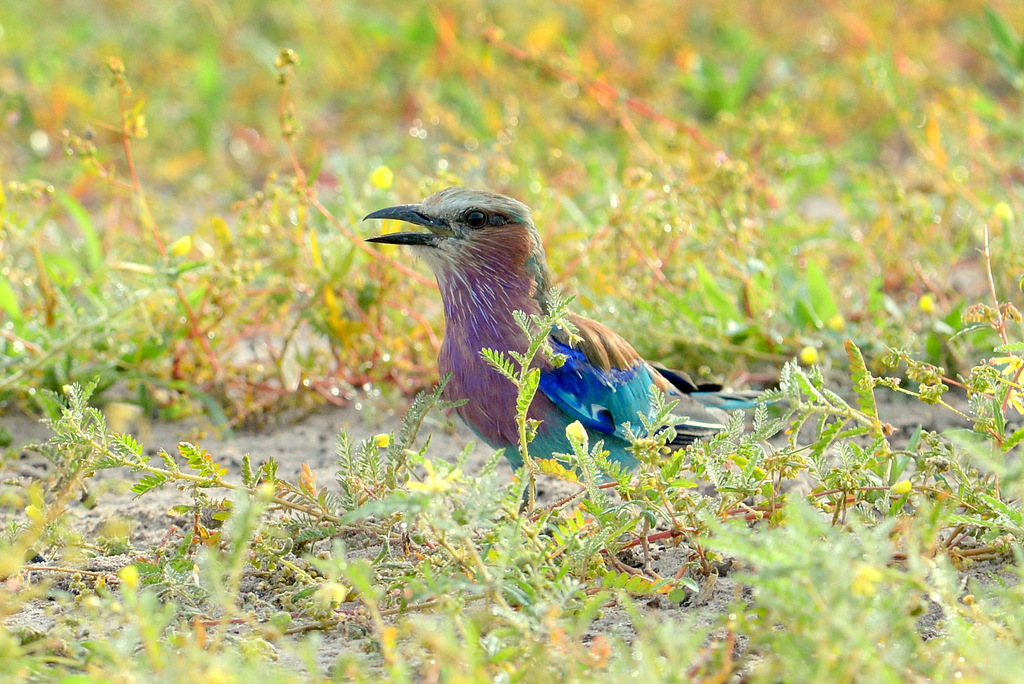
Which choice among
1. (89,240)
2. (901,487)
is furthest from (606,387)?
(89,240)

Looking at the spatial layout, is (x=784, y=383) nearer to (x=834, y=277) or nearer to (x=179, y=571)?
(x=179, y=571)

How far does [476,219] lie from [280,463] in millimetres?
1073

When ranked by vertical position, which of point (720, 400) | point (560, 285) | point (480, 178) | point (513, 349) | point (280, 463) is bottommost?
point (280, 463)

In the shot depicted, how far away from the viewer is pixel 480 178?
470 centimetres

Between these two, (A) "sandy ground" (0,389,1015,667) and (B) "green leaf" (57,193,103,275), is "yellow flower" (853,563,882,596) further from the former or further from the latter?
(B) "green leaf" (57,193,103,275)

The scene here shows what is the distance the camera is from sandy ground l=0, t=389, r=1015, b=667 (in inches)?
105

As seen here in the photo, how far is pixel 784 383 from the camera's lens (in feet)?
8.02

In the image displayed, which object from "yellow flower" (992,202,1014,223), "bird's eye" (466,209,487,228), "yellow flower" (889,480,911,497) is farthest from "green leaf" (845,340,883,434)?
"yellow flower" (992,202,1014,223)

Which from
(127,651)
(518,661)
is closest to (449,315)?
(518,661)

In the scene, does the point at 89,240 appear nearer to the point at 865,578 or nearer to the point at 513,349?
the point at 513,349

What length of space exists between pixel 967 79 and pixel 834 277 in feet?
10.4

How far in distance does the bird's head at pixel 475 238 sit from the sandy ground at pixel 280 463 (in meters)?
0.52

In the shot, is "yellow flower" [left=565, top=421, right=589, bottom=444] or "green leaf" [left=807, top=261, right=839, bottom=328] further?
"green leaf" [left=807, top=261, right=839, bottom=328]

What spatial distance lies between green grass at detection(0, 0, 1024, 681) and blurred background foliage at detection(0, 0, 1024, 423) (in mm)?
25
